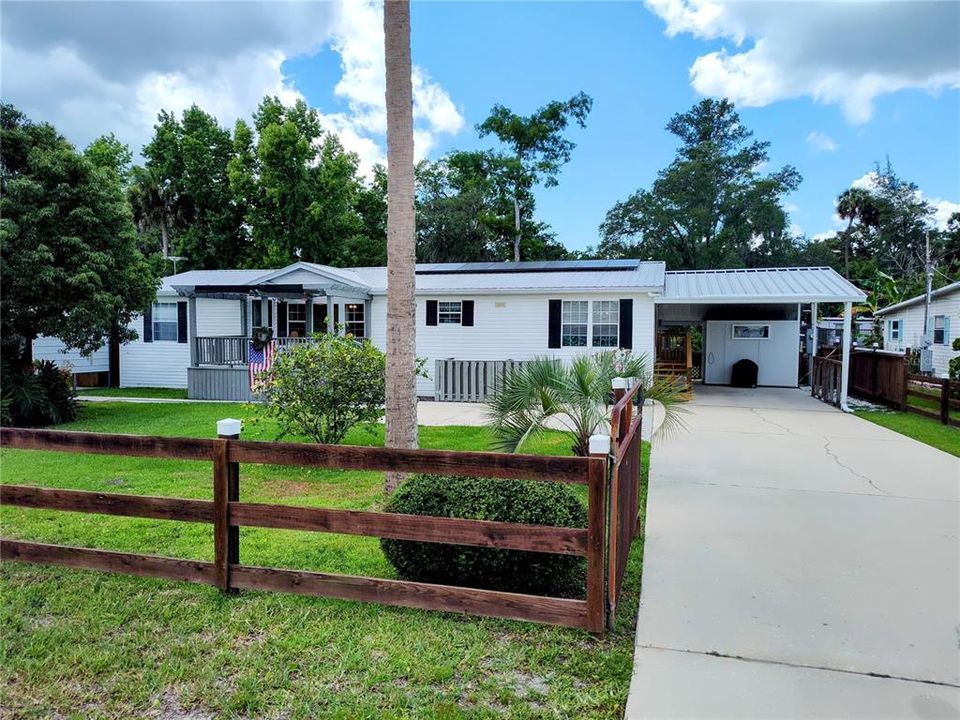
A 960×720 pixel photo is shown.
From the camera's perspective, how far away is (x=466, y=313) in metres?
14.9

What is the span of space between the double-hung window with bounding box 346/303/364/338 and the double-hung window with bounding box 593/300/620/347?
6306 mm

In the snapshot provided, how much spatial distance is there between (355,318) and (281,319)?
229 cm

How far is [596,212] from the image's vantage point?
3291cm

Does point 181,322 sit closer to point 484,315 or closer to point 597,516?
point 484,315

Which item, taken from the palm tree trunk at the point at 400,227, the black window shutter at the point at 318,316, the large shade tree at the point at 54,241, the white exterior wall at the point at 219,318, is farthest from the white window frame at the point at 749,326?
the large shade tree at the point at 54,241

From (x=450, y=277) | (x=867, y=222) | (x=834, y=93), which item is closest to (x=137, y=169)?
(x=450, y=277)

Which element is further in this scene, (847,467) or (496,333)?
(496,333)

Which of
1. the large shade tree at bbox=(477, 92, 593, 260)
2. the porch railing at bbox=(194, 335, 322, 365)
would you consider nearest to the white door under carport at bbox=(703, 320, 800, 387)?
the porch railing at bbox=(194, 335, 322, 365)

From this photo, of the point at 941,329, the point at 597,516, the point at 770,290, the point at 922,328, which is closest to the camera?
the point at 597,516

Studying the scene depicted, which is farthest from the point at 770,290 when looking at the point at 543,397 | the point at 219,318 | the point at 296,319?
the point at 219,318

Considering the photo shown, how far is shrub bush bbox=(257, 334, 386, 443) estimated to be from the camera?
7035mm

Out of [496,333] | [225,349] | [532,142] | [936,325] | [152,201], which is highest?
[532,142]

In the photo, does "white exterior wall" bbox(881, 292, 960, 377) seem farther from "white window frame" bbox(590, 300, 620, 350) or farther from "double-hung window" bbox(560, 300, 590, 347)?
"double-hung window" bbox(560, 300, 590, 347)

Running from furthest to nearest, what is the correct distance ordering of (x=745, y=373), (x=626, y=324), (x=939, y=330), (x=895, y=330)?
(x=895, y=330), (x=939, y=330), (x=745, y=373), (x=626, y=324)
